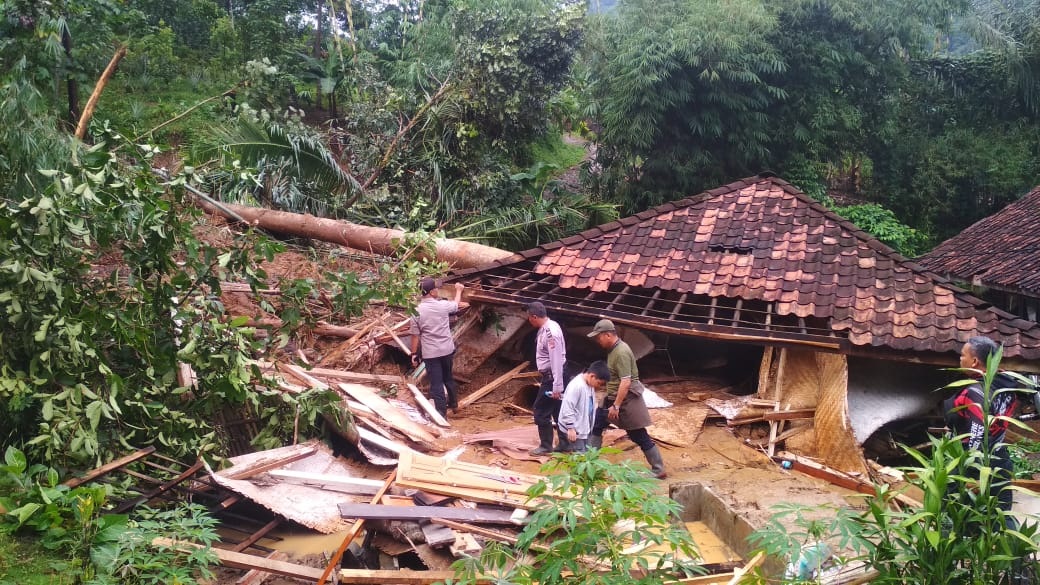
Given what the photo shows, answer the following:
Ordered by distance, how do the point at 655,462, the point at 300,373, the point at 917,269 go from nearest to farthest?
the point at 655,462 < the point at 300,373 < the point at 917,269

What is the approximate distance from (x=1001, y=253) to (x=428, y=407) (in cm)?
1176

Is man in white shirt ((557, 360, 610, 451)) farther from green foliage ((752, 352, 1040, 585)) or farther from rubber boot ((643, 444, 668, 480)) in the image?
green foliage ((752, 352, 1040, 585))

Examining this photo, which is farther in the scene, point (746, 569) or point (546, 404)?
point (546, 404)

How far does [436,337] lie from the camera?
27.5 ft

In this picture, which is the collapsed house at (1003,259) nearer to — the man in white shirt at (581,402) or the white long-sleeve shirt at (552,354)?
the white long-sleeve shirt at (552,354)

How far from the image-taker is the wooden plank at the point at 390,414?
25.6 ft

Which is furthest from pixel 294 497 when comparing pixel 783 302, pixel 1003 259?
pixel 1003 259

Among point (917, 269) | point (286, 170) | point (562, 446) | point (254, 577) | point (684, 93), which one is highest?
point (684, 93)

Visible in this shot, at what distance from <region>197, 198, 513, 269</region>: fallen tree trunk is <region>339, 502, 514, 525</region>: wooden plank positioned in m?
5.31

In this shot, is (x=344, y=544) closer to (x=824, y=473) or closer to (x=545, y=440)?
(x=545, y=440)

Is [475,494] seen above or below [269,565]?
above

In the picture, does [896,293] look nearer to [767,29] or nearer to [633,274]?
[633,274]

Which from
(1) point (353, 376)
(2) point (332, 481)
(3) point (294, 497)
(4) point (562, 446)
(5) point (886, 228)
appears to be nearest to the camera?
(3) point (294, 497)

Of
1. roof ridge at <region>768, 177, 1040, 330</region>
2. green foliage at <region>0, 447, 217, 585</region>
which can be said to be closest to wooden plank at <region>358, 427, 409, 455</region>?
green foliage at <region>0, 447, 217, 585</region>
